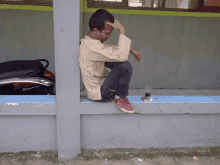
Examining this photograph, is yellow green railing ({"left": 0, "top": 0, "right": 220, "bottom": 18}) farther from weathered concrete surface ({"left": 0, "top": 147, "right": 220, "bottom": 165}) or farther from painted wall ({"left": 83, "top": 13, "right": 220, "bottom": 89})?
weathered concrete surface ({"left": 0, "top": 147, "right": 220, "bottom": 165})

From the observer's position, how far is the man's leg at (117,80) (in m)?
2.08

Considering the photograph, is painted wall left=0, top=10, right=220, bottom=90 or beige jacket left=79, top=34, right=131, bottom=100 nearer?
beige jacket left=79, top=34, right=131, bottom=100

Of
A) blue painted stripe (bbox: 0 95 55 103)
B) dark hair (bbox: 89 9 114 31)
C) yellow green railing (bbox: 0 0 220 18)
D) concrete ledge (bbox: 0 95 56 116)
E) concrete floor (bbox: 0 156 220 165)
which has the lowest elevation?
concrete floor (bbox: 0 156 220 165)

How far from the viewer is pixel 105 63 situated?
2.23 m

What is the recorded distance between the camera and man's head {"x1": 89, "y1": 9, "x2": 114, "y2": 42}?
196cm

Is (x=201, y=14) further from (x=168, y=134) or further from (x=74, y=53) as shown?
(x=74, y=53)

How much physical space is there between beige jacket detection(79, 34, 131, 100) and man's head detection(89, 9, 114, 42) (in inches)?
4.1

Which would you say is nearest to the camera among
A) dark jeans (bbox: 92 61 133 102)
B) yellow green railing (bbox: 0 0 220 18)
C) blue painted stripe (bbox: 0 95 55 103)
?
dark jeans (bbox: 92 61 133 102)

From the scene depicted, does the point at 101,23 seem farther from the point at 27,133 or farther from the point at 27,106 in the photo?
the point at 27,133

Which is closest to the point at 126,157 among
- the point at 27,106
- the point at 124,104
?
the point at 124,104

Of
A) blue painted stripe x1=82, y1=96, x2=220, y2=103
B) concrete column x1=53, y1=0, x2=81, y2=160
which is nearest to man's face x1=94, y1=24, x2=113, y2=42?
concrete column x1=53, y1=0, x2=81, y2=160

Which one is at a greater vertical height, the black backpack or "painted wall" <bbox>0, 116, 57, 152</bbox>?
the black backpack

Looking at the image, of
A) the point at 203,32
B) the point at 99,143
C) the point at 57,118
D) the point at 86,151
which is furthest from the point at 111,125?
the point at 203,32

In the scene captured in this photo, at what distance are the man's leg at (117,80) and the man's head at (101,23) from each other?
0.37 m
